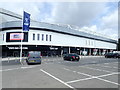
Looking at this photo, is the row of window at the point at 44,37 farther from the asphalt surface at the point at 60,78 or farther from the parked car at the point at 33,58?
the asphalt surface at the point at 60,78

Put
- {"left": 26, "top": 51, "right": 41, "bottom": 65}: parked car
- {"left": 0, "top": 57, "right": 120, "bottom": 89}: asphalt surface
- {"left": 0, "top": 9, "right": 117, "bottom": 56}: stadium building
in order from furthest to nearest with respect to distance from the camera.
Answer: {"left": 0, "top": 9, "right": 117, "bottom": 56}: stadium building, {"left": 26, "top": 51, "right": 41, "bottom": 65}: parked car, {"left": 0, "top": 57, "right": 120, "bottom": 89}: asphalt surface

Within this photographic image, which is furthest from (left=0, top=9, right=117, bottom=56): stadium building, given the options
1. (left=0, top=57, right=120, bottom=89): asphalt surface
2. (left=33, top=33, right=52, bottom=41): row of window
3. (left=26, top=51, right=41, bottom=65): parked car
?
(left=0, top=57, right=120, bottom=89): asphalt surface

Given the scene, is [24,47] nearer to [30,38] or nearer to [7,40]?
[30,38]

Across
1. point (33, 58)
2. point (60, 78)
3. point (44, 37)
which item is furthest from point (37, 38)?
point (60, 78)

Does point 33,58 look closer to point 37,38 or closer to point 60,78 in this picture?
point 60,78

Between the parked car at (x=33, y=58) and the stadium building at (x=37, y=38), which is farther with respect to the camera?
the stadium building at (x=37, y=38)

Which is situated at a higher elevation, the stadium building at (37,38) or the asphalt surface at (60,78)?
the stadium building at (37,38)

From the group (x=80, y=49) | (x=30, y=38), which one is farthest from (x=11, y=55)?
(x=80, y=49)

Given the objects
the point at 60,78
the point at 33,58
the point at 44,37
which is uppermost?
the point at 44,37

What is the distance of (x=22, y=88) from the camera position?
6520 millimetres

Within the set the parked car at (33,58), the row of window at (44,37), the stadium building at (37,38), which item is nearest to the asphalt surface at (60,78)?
the parked car at (33,58)

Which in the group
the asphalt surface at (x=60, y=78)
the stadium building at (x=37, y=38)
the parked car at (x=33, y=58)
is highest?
the stadium building at (x=37, y=38)

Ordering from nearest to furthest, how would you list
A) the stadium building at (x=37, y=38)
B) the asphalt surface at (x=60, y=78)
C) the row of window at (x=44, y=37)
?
the asphalt surface at (x=60, y=78), the stadium building at (x=37, y=38), the row of window at (x=44, y=37)

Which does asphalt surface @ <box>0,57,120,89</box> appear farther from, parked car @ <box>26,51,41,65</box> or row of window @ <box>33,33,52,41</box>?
row of window @ <box>33,33,52,41</box>
